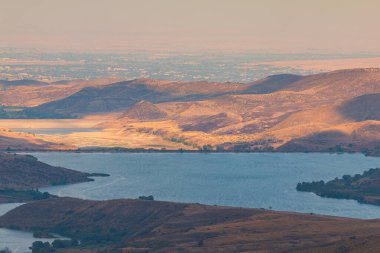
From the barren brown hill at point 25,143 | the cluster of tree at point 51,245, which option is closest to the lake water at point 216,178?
the cluster of tree at point 51,245

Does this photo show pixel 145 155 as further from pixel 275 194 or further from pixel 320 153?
pixel 275 194

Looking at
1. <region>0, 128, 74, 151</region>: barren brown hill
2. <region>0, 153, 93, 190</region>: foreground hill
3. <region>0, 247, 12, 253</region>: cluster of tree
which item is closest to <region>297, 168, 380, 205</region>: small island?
<region>0, 153, 93, 190</region>: foreground hill

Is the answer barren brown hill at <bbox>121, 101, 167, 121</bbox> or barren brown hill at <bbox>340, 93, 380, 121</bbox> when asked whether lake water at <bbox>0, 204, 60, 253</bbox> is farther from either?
barren brown hill at <bbox>121, 101, 167, 121</bbox>

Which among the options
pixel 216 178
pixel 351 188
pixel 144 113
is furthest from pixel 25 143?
pixel 351 188

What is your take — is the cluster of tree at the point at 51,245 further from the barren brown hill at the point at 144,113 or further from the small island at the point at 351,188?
the barren brown hill at the point at 144,113

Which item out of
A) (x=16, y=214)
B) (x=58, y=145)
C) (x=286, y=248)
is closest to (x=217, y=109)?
(x=58, y=145)

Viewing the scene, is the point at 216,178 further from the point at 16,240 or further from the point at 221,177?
the point at 16,240
